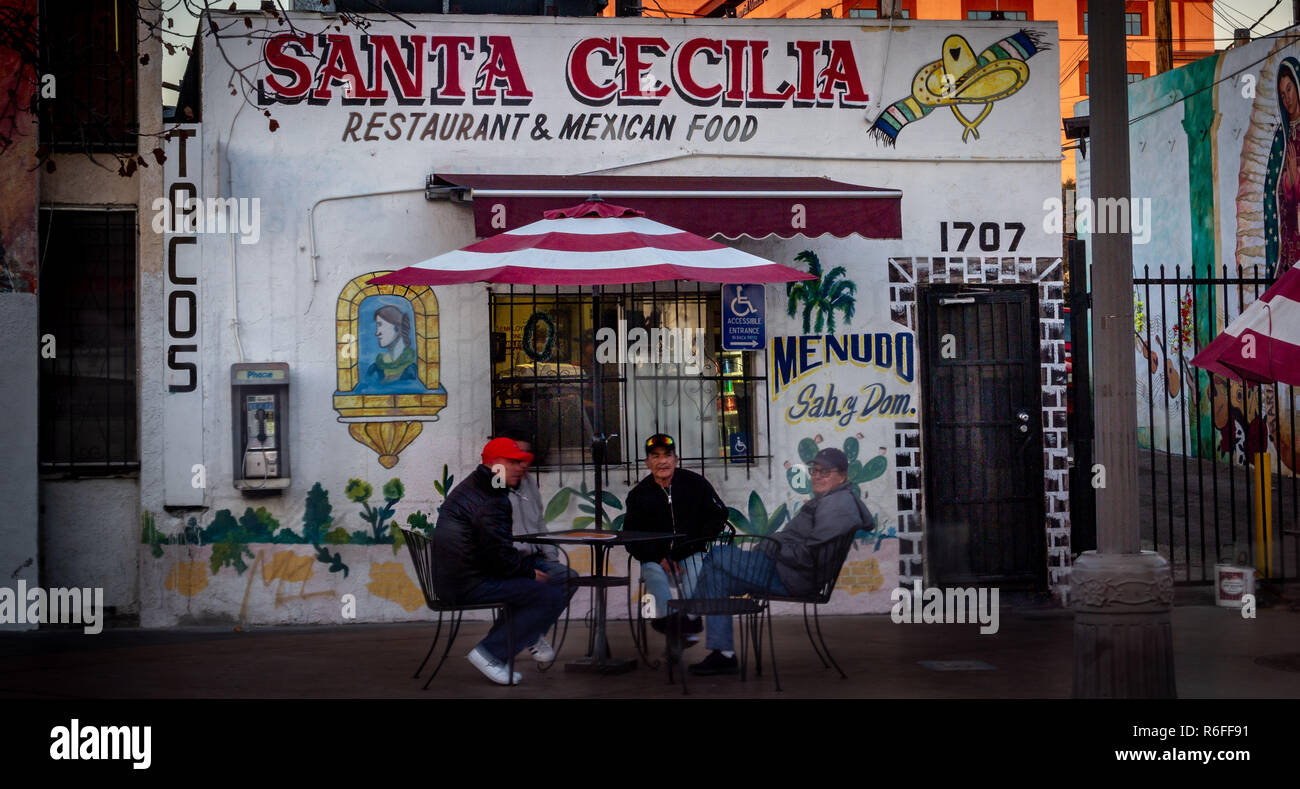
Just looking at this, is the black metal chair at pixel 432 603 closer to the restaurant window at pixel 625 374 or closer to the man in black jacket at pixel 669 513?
the man in black jacket at pixel 669 513

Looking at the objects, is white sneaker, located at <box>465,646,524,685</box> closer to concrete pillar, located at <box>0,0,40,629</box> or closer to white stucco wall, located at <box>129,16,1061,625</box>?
white stucco wall, located at <box>129,16,1061,625</box>

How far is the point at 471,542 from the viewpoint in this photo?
7.60m

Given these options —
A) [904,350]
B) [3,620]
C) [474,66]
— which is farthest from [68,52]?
[904,350]

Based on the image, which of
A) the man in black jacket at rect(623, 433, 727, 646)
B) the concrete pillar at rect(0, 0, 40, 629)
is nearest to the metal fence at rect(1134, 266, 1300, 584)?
the man in black jacket at rect(623, 433, 727, 646)

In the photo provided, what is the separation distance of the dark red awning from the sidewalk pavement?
2.81 m

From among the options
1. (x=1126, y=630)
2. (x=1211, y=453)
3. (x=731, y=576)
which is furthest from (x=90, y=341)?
(x=1211, y=453)

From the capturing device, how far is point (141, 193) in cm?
972

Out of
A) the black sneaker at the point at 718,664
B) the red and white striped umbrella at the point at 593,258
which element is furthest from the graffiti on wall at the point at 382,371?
the black sneaker at the point at 718,664

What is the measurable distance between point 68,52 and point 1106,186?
673 cm

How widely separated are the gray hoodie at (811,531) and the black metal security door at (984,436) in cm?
250

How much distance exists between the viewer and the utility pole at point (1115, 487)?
6.25 meters

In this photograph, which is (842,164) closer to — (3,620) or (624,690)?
(624,690)

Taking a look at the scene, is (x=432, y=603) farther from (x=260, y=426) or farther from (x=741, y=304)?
(x=741, y=304)
